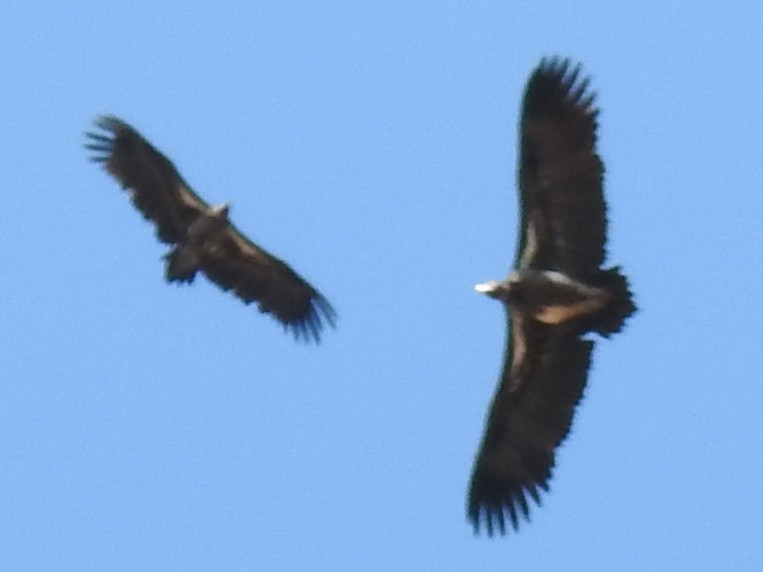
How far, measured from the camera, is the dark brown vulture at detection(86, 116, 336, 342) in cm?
2095

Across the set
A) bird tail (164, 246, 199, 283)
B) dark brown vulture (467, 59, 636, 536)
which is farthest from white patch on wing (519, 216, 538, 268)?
bird tail (164, 246, 199, 283)

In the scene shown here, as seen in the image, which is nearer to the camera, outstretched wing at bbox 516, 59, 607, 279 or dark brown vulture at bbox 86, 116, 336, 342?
outstretched wing at bbox 516, 59, 607, 279

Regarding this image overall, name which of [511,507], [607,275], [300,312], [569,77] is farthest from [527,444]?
[300,312]

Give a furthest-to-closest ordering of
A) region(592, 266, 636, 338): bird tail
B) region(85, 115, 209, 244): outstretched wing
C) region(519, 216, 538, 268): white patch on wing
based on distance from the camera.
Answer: region(85, 115, 209, 244): outstretched wing → region(519, 216, 538, 268): white patch on wing → region(592, 266, 636, 338): bird tail

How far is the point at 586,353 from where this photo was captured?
1708 cm

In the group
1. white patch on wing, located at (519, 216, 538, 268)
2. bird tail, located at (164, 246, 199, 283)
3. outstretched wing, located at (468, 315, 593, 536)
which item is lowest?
outstretched wing, located at (468, 315, 593, 536)

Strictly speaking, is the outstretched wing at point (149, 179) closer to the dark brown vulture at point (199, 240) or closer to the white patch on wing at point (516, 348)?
the dark brown vulture at point (199, 240)

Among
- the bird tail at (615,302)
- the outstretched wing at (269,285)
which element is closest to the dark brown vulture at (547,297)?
the bird tail at (615,302)

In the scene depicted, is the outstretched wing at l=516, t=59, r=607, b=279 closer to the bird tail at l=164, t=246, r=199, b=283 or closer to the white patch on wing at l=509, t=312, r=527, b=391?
the white patch on wing at l=509, t=312, r=527, b=391

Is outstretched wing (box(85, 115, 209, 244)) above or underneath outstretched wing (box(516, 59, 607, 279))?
above

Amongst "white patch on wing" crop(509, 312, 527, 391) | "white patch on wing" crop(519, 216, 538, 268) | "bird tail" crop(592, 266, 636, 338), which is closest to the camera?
"bird tail" crop(592, 266, 636, 338)

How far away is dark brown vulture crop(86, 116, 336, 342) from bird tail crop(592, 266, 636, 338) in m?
6.03

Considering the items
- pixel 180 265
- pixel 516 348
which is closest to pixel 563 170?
pixel 516 348

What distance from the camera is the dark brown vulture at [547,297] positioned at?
16047 millimetres
